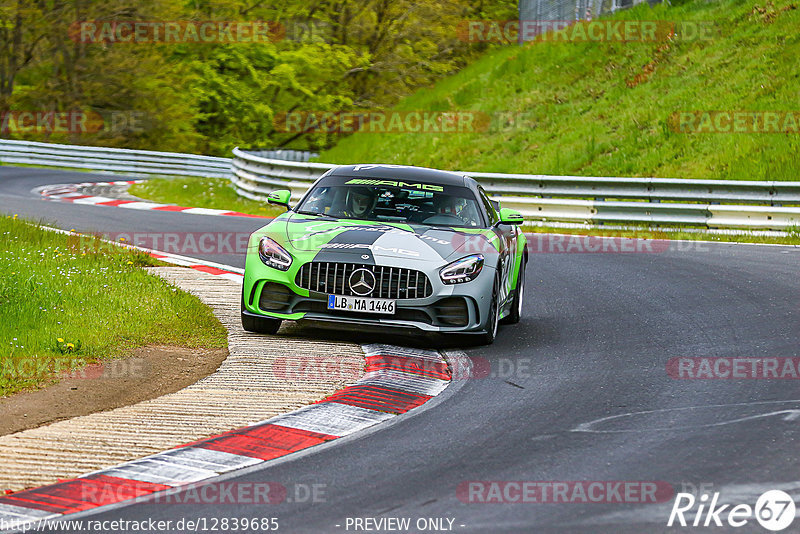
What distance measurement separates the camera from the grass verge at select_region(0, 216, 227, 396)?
8.20 metres

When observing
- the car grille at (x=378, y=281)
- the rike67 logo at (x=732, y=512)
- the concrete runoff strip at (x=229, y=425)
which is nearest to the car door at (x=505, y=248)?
the car grille at (x=378, y=281)

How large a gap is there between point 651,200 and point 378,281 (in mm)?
12696

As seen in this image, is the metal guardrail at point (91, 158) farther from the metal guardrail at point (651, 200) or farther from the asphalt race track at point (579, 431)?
the asphalt race track at point (579, 431)

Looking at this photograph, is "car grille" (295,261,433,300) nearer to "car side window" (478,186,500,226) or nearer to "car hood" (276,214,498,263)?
"car hood" (276,214,498,263)

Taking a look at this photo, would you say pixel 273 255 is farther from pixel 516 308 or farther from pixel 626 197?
pixel 626 197

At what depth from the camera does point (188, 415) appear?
22.4 feet

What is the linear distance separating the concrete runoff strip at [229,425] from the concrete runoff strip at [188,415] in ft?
0.04

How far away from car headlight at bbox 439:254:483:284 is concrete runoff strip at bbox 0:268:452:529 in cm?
63

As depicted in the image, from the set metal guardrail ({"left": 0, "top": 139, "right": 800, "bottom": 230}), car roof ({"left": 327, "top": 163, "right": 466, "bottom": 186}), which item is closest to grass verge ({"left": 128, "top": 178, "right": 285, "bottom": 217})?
metal guardrail ({"left": 0, "top": 139, "right": 800, "bottom": 230})

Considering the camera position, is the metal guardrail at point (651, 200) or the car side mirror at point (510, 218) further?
the metal guardrail at point (651, 200)

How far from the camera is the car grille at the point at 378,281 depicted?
29.9ft

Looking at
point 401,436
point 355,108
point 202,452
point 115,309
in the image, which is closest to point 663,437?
point 401,436

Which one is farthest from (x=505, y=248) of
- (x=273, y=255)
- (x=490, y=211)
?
(x=273, y=255)

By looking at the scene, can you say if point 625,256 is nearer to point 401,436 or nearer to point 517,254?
point 517,254
